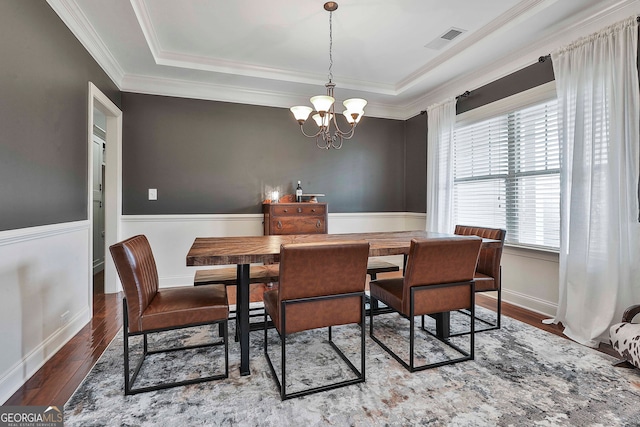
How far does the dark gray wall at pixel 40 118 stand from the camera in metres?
1.78

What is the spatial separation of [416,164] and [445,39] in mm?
1969

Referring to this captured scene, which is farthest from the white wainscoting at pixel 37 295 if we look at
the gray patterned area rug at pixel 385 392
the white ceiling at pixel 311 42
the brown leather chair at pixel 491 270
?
the brown leather chair at pixel 491 270

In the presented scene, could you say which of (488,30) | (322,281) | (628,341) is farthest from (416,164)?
(322,281)

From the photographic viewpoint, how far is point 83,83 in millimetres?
2725

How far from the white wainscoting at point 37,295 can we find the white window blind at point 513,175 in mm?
4020

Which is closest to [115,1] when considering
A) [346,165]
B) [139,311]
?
[139,311]

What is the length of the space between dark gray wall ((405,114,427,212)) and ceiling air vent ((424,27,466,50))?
4.53 ft

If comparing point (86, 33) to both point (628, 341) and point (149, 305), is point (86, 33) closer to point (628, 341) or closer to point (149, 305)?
point (149, 305)

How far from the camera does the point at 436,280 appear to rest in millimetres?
2012

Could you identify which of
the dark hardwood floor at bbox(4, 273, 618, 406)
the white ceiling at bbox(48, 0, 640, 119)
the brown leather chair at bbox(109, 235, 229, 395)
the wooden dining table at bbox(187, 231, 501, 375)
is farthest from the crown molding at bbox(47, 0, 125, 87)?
the dark hardwood floor at bbox(4, 273, 618, 406)

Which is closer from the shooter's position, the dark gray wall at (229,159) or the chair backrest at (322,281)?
the chair backrest at (322,281)

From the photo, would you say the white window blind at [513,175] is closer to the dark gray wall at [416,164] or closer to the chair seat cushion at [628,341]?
the dark gray wall at [416,164]

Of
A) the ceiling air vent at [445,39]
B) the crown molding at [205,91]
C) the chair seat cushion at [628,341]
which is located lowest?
the chair seat cushion at [628,341]

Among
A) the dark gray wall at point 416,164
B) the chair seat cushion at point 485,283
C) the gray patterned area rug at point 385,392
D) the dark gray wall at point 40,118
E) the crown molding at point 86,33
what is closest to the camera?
the gray patterned area rug at point 385,392
